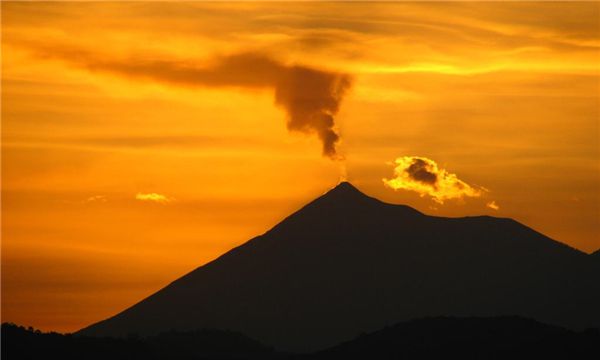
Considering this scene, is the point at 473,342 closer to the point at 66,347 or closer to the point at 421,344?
the point at 421,344

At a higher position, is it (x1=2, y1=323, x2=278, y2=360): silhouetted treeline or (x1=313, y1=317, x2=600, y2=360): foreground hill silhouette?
(x1=313, y1=317, x2=600, y2=360): foreground hill silhouette

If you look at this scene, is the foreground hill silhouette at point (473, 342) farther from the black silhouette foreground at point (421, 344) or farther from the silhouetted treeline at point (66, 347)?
the silhouetted treeline at point (66, 347)

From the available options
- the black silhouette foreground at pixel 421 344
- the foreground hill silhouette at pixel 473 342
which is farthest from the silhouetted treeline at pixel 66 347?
the foreground hill silhouette at pixel 473 342

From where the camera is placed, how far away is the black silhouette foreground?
496ft

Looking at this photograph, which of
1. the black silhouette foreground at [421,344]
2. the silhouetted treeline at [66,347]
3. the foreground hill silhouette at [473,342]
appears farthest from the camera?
the foreground hill silhouette at [473,342]

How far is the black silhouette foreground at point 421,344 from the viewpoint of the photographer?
15112 cm

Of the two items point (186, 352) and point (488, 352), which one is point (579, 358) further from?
point (186, 352)

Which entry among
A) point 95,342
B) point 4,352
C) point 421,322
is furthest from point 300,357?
point 4,352

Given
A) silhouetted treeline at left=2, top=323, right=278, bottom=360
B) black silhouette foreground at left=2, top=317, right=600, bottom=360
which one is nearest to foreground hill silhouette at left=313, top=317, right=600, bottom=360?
black silhouette foreground at left=2, top=317, right=600, bottom=360

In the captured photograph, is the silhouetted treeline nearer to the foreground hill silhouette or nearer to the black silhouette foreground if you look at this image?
the black silhouette foreground

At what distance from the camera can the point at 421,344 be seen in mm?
174375

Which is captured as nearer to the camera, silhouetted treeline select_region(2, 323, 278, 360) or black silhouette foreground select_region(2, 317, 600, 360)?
silhouetted treeline select_region(2, 323, 278, 360)

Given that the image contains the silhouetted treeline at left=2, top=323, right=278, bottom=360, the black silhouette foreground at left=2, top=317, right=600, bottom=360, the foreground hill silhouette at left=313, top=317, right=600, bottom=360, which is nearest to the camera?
the silhouetted treeline at left=2, top=323, right=278, bottom=360

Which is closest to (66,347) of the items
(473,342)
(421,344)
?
(421,344)
